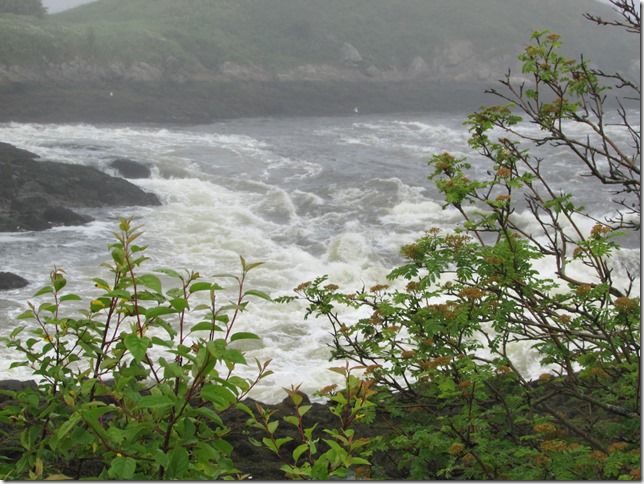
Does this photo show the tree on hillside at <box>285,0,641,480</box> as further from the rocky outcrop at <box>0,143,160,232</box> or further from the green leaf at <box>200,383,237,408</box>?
the rocky outcrop at <box>0,143,160,232</box>

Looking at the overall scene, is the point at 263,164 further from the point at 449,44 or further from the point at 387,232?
the point at 449,44

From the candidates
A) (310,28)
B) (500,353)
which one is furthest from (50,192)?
(310,28)

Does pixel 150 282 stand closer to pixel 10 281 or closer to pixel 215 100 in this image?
pixel 10 281

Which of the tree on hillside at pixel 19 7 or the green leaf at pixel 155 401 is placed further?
the tree on hillside at pixel 19 7

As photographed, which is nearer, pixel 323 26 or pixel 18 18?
pixel 18 18

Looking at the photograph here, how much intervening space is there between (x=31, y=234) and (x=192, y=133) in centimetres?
1762

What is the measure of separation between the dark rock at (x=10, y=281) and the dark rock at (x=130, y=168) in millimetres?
10546

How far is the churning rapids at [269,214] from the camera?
11.8m

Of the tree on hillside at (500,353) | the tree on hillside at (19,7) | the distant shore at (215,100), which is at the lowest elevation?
the tree on hillside at (500,353)

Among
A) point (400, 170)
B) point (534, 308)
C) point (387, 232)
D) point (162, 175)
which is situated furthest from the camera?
point (400, 170)

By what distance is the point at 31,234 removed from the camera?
16609 mm

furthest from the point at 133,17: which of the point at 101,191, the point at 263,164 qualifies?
the point at 101,191

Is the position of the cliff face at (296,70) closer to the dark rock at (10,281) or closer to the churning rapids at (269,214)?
the churning rapids at (269,214)

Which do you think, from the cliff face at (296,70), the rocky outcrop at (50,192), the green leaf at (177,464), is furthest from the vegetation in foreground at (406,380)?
the cliff face at (296,70)
